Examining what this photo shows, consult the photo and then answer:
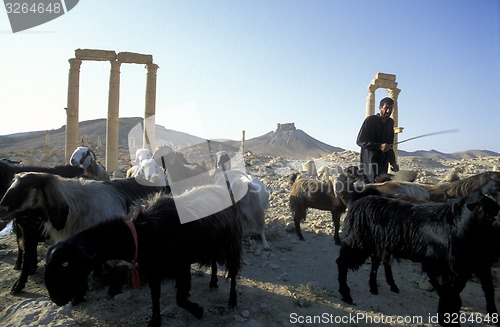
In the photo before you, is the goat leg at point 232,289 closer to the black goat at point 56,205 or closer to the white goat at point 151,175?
the black goat at point 56,205

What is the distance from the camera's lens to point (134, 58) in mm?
21953

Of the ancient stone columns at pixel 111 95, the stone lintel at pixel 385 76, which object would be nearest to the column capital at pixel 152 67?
the ancient stone columns at pixel 111 95

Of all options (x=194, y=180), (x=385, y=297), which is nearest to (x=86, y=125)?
(x=194, y=180)

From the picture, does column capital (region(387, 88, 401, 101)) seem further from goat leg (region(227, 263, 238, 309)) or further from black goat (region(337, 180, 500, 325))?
goat leg (region(227, 263, 238, 309))

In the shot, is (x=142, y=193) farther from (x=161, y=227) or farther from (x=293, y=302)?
(x=293, y=302)

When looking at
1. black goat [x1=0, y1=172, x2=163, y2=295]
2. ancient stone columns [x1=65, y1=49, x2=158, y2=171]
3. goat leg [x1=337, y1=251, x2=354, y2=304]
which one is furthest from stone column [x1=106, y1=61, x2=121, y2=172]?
goat leg [x1=337, y1=251, x2=354, y2=304]

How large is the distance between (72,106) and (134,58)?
5.14 metres

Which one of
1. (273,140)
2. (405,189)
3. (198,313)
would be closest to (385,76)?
(405,189)

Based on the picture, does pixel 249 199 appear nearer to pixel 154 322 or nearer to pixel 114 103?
pixel 154 322

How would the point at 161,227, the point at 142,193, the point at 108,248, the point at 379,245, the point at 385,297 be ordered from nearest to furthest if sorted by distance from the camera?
1. the point at 108,248
2. the point at 161,227
3. the point at 379,245
4. the point at 385,297
5. the point at 142,193

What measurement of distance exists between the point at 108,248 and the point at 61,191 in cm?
152

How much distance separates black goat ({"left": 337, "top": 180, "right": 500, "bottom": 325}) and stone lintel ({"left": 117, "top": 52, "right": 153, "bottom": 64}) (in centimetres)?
2102

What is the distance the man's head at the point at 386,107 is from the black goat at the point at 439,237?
2.84 metres

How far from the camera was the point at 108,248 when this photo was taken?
3.05m
